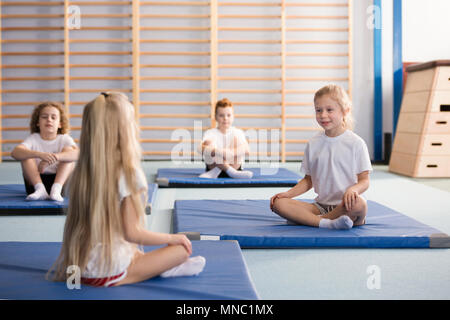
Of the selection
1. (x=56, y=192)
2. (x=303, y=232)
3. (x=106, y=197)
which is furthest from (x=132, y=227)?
(x=56, y=192)

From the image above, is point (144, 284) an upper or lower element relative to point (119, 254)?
lower

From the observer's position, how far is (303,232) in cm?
266

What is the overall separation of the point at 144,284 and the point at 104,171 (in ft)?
1.36

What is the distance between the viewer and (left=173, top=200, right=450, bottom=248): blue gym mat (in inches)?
101

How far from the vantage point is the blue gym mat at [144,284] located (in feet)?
5.62

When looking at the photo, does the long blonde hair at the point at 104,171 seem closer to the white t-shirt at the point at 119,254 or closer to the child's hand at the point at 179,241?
the white t-shirt at the point at 119,254

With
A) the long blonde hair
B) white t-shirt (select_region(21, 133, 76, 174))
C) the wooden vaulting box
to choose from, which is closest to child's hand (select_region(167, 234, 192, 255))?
the long blonde hair

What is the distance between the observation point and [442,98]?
5496mm

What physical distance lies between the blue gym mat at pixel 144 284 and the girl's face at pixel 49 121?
1700mm

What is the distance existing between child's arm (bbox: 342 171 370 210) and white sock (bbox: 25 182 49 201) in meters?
2.06

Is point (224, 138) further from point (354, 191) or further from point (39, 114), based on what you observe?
point (354, 191)

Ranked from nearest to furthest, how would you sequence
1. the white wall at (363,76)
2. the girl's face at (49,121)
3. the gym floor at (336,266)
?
1. the gym floor at (336,266)
2. the girl's face at (49,121)
3. the white wall at (363,76)

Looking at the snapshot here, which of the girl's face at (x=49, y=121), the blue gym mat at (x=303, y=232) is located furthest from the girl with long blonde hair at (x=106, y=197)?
the girl's face at (x=49, y=121)

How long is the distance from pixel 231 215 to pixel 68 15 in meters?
4.97
